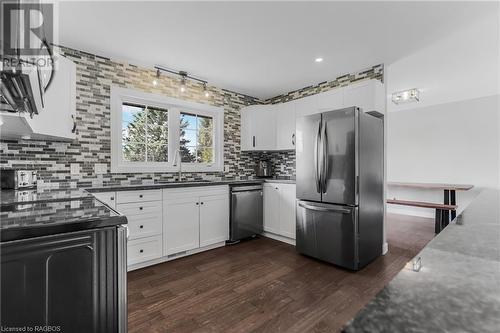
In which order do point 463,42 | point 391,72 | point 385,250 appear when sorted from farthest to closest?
1. point 391,72
2. point 385,250
3. point 463,42

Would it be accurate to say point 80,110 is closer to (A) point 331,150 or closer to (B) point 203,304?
(B) point 203,304

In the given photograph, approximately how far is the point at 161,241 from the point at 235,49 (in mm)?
2383

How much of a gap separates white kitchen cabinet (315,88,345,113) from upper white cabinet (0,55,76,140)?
2912mm

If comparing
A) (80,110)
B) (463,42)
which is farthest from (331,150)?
(80,110)

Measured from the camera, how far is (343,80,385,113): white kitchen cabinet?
2791mm

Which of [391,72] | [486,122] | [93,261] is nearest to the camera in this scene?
[93,261]

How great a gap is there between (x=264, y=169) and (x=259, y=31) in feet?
7.92

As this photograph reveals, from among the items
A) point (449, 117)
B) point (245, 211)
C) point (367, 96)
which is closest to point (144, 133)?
point (245, 211)

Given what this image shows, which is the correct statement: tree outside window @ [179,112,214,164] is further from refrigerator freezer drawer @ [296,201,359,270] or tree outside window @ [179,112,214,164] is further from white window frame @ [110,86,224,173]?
refrigerator freezer drawer @ [296,201,359,270]

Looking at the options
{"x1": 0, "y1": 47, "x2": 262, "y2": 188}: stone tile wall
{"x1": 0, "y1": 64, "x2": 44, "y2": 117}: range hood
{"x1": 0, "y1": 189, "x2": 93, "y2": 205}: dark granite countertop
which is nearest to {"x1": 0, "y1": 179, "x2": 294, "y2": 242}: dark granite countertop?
{"x1": 0, "y1": 189, "x2": 93, "y2": 205}: dark granite countertop

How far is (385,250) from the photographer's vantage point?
3104 millimetres

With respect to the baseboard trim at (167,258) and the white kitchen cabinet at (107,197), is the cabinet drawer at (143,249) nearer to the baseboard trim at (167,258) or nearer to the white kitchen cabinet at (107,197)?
the baseboard trim at (167,258)

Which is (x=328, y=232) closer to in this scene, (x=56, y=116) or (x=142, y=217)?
(x=142, y=217)

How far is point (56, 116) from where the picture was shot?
7.06 ft
